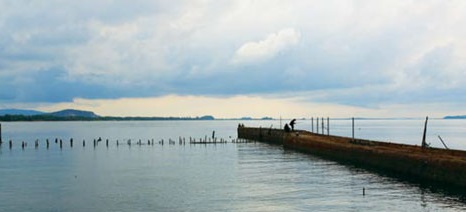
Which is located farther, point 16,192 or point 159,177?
point 159,177

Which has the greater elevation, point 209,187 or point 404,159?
point 404,159

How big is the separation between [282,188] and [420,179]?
38.2 ft

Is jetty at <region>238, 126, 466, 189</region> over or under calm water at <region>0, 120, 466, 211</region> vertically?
over

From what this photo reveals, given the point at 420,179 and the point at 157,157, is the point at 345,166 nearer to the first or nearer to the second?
the point at 420,179

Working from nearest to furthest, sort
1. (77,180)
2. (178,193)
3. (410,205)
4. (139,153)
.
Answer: (410,205)
(178,193)
(77,180)
(139,153)

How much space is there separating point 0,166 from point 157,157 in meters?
20.1

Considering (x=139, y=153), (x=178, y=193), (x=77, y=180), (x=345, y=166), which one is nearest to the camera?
(x=178, y=193)

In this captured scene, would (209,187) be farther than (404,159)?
No

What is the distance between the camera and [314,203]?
1395 inches

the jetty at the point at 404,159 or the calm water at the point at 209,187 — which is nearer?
the calm water at the point at 209,187

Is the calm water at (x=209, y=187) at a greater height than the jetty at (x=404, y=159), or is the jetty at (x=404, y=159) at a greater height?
the jetty at (x=404, y=159)

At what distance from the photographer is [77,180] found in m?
50.7

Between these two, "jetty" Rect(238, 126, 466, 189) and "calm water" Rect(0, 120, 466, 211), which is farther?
"jetty" Rect(238, 126, 466, 189)

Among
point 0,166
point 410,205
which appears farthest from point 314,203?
point 0,166
